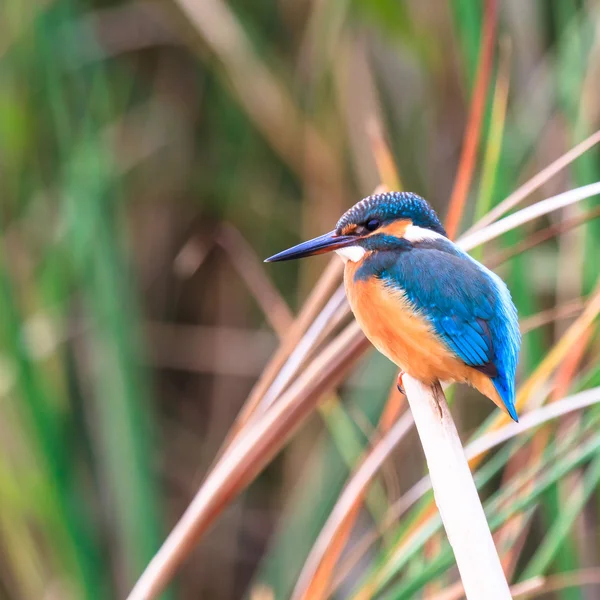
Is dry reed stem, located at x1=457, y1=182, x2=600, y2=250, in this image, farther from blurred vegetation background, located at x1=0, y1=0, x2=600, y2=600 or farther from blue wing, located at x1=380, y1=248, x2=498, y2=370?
blurred vegetation background, located at x1=0, y1=0, x2=600, y2=600

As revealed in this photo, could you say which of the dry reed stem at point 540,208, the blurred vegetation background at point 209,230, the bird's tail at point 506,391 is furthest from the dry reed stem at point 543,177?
the blurred vegetation background at point 209,230

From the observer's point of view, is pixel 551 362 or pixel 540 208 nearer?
pixel 540 208

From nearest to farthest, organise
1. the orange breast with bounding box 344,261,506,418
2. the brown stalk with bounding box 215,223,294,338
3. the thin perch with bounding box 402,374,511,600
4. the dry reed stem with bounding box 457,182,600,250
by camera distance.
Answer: the thin perch with bounding box 402,374,511,600
the dry reed stem with bounding box 457,182,600,250
the orange breast with bounding box 344,261,506,418
the brown stalk with bounding box 215,223,294,338

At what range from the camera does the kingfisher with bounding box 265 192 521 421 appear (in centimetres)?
82

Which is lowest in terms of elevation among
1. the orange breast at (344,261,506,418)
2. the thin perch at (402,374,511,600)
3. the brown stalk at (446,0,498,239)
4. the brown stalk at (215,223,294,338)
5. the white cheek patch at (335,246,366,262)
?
the thin perch at (402,374,511,600)

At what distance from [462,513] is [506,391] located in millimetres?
194

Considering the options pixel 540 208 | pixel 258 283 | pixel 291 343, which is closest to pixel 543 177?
pixel 540 208

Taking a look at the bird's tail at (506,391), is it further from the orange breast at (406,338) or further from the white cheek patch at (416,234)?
the white cheek patch at (416,234)

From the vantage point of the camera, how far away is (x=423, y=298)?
2.80 feet

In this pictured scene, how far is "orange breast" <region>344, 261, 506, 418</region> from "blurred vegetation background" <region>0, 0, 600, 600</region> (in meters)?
0.27

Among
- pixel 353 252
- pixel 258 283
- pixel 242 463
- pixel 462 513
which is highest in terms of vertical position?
pixel 258 283

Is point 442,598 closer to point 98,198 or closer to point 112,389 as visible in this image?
point 112,389

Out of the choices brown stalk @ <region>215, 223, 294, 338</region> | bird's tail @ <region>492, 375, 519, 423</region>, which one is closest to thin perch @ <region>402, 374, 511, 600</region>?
bird's tail @ <region>492, 375, 519, 423</region>

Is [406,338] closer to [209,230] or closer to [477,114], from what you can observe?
[477,114]
